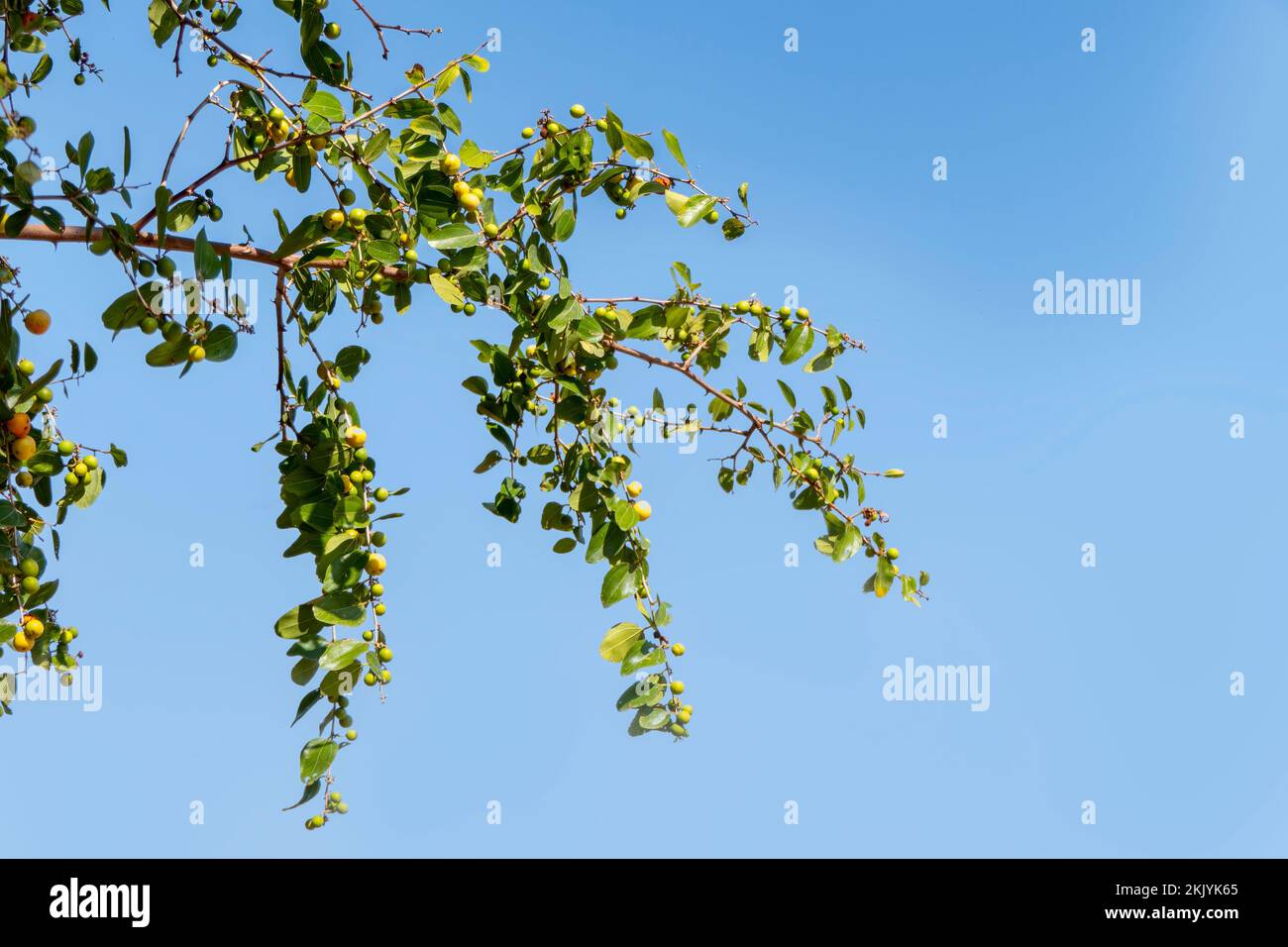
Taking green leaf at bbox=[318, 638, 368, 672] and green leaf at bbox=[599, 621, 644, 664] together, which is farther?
green leaf at bbox=[599, 621, 644, 664]

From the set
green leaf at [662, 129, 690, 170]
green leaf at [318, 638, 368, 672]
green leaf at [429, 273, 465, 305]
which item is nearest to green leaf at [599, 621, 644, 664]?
green leaf at [318, 638, 368, 672]

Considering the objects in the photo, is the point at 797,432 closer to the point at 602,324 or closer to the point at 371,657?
the point at 602,324

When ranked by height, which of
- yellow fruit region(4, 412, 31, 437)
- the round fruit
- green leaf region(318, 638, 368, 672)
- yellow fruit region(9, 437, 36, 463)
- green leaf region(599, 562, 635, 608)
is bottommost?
green leaf region(318, 638, 368, 672)

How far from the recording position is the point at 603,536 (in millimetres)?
1876

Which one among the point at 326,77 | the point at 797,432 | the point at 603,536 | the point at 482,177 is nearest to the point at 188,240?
the point at 326,77

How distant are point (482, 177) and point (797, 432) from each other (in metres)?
0.92

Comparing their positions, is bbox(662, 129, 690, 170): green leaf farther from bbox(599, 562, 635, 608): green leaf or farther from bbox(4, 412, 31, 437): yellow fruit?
bbox(4, 412, 31, 437): yellow fruit

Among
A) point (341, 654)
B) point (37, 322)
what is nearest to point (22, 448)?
point (37, 322)

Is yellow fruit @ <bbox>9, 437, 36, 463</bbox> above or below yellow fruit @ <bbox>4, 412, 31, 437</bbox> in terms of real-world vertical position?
below

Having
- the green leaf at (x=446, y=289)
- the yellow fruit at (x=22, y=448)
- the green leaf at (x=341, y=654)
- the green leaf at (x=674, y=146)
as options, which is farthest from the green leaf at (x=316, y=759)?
the green leaf at (x=674, y=146)

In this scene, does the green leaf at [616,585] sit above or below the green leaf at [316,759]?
above

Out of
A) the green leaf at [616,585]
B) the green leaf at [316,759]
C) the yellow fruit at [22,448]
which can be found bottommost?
the green leaf at [316,759]

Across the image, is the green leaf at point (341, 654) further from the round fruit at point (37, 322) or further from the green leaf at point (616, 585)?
the round fruit at point (37, 322)

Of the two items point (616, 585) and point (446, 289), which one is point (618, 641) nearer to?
point (616, 585)
